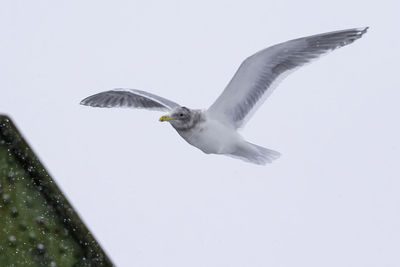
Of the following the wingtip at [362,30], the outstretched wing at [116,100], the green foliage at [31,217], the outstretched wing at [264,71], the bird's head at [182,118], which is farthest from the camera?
the outstretched wing at [116,100]

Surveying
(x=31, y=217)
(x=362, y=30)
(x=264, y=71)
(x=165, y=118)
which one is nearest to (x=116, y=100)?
(x=165, y=118)

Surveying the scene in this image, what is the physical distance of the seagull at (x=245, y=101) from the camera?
220 inches

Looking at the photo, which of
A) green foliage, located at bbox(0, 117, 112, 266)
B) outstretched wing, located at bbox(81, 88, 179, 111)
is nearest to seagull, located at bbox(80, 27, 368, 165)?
outstretched wing, located at bbox(81, 88, 179, 111)

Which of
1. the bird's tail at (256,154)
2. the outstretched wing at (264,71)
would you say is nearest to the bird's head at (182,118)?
the outstretched wing at (264,71)

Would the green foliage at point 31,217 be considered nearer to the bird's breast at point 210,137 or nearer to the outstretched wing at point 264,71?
the bird's breast at point 210,137

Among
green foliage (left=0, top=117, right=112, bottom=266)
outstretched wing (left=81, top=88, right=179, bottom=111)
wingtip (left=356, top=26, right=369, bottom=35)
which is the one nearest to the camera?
green foliage (left=0, top=117, right=112, bottom=266)

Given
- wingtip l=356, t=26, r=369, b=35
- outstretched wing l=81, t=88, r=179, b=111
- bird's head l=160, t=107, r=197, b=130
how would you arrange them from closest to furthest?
wingtip l=356, t=26, r=369, b=35 → bird's head l=160, t=107, r=197, b=130 → outstretched wing l=81, t=88, r=179, b=111

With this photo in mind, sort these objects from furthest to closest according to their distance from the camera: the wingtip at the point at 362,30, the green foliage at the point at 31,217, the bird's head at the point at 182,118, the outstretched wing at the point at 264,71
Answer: the bird's head at the point at 182,118 → the outstretched wing at the point at 264,71 → the wingtip at the point at 362,30 → the green foliage at the point at 31,217

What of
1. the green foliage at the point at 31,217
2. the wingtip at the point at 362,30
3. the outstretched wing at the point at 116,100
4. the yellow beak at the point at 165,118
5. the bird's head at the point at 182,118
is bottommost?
the outstretched wing at the point at 116,100

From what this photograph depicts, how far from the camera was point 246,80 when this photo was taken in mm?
5852

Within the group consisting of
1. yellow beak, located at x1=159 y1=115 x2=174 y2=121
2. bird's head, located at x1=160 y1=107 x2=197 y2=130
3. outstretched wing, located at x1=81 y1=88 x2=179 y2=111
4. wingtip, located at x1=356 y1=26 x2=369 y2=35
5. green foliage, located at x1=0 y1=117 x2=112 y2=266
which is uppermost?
wingtip, located at x1=356 y1=26 x2=369 y2=35

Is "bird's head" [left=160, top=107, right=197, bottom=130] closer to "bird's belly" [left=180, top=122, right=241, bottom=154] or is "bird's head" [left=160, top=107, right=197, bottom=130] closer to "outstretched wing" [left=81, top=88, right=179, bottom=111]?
"bird's belly" [left=180, top=122, right=241, bottom=154]

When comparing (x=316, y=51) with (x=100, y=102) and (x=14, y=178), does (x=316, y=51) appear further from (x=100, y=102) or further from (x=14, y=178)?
(x=14, y=178)

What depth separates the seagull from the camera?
5598 millimetres
